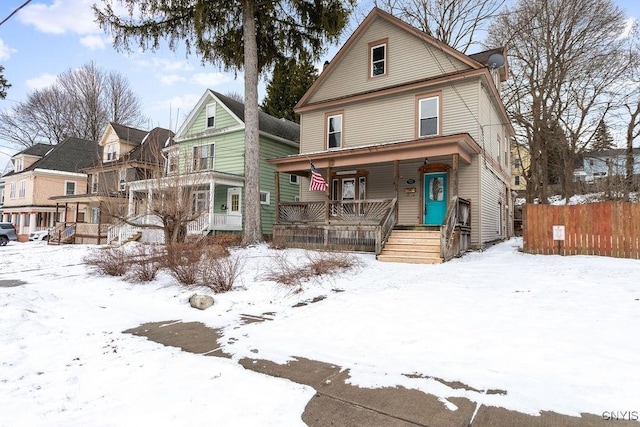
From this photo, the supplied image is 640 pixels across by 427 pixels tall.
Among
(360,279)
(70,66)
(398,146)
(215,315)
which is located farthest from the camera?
(70,66)

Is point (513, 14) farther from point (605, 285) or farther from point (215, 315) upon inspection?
point (215, 315)

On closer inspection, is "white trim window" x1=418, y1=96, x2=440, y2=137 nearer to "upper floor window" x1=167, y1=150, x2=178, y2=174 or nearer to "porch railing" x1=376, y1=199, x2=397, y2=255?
"porch railing" x1=376, y1=199, x2=397, y2=255

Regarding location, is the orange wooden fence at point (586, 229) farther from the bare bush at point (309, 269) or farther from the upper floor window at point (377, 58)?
the upper floor window at point (377, 58)

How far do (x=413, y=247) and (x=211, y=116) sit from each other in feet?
52.3

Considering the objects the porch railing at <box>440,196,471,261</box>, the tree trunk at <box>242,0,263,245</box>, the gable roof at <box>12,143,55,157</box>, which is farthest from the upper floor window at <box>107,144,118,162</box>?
the porch railing at <box>440,196,471,261</box>

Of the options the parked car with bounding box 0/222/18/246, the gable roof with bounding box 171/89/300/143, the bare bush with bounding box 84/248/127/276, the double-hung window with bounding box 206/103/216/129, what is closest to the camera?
the bare bush with bounding box 84/248/127/276

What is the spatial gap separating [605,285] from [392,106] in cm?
1059

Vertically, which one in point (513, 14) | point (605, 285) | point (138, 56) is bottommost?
Result: point (605, 285)

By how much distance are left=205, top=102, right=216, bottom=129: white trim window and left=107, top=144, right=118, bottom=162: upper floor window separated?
11.3 meters

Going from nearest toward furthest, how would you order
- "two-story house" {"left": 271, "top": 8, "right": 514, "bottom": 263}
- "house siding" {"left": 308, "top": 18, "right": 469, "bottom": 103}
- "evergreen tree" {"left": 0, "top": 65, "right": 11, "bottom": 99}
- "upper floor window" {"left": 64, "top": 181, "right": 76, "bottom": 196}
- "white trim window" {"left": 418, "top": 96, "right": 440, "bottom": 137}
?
"two-story house" {"left": 271, "top": 8, "right": 514, "bottom": 263} < "white trim window" {"left": 418, "top": 96, "right": 440, "bottom": 137} < "house siding" {"left": 308, "top": 18, "right": 469, "bottom": 103} < "evergreen tree" {"left": 0, "top": 65, "right": 11, "bottom": 99} < "upper floor window" {"left": 64, "top": 181, "right": 76, "bottom": 196}

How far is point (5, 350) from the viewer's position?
4.05 metres

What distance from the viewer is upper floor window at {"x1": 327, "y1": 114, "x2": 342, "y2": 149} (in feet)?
53.2

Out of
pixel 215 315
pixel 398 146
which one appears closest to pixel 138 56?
pixel 398 146

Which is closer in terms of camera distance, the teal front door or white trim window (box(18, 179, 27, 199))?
the teal front door
